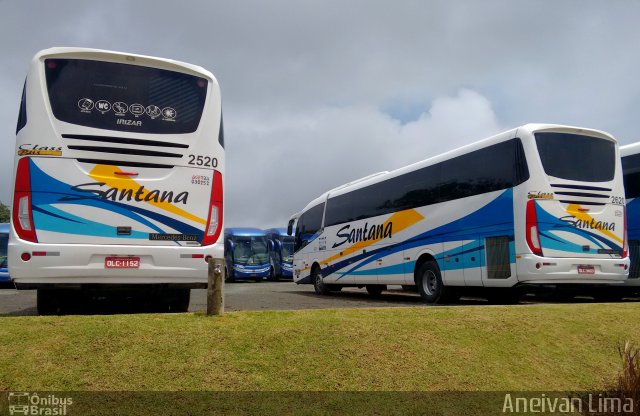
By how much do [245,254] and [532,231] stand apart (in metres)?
23.7

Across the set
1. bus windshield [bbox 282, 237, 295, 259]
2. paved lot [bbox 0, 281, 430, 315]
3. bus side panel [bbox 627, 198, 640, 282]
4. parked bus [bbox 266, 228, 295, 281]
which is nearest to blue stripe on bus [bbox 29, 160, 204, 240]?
paved lot [bbox 0, 281, 430, 315]

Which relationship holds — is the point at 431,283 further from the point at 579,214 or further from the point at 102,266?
the point at 102,266

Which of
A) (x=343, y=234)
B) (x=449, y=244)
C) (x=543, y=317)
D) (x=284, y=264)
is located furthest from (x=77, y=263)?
(x=284, y=264)

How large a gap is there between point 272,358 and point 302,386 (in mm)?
481

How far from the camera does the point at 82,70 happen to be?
7172mm

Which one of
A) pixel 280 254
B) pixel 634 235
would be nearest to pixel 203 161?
pixel 634 235

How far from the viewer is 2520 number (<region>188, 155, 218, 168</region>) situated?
24.5 ft

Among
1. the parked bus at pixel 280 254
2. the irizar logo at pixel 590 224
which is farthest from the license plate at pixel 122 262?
the parked bus at pixel 280 254

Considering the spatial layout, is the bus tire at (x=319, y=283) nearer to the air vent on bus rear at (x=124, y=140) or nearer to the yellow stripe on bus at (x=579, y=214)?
the yellow stripe on bus at (x=579, y=214)

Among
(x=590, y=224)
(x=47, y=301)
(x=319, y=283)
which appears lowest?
(x=319, y=283)

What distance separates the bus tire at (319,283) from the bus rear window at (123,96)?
1169 centimetres

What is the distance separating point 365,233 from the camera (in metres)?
15.9

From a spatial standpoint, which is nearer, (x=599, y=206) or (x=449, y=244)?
(x=599, y=206)

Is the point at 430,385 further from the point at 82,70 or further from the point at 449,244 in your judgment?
the point at 449,244
